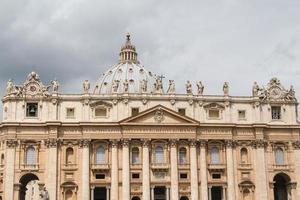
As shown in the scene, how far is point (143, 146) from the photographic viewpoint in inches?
2842

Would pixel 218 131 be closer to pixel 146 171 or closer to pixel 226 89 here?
pixel 226 89

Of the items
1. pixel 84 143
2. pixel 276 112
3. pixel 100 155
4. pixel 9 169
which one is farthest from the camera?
pixel 276 112

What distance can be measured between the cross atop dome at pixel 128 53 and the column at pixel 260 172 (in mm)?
49933

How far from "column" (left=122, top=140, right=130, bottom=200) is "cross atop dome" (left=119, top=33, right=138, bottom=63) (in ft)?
161

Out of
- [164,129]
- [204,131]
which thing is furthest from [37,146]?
[204,131]

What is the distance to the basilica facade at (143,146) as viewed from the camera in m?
71.1

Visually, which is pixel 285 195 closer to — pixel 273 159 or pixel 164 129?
pixel 273 159

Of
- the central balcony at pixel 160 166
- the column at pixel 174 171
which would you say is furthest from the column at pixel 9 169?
the column at pixel 174 171

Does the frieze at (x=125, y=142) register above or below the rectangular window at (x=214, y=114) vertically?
below

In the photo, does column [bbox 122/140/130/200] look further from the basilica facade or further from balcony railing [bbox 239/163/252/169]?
balcony railing [bbox 239/163/252/169]

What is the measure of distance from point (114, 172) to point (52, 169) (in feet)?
25.1

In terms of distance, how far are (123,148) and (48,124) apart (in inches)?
389

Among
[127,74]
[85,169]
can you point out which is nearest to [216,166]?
[85,169]

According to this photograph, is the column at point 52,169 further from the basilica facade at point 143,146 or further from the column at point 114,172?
the column at point 114,172
